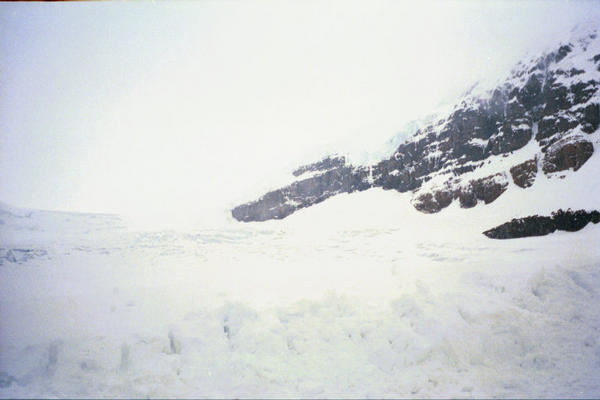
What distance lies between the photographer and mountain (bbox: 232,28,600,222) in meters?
A: 29.0

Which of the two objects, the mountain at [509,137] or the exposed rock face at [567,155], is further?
the mountain at [509,137]

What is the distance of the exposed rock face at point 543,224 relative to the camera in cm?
1928

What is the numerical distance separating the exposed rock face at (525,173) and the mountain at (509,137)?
0.08 meters

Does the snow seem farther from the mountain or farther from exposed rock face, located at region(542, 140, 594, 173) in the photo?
the mountain

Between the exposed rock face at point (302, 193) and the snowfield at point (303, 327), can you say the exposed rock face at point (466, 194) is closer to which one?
the exposed rock face at point (302, 193)

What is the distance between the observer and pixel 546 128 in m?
33.0

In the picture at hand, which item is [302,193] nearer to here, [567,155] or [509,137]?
[509,137]

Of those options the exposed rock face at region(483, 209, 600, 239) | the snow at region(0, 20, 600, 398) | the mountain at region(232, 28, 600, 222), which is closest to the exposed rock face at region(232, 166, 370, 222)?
the mountain at region(232, 28, 600, 222)

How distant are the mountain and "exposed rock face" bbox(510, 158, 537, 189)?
0.26 ft

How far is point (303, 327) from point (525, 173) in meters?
33.7

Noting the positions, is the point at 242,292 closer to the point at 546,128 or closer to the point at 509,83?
the point at 546,128

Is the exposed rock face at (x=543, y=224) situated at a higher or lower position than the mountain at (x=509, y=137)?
lower

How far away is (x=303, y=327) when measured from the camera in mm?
5902

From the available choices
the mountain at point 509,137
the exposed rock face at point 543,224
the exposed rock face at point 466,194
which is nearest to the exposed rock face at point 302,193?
the mountain at point 509,137
